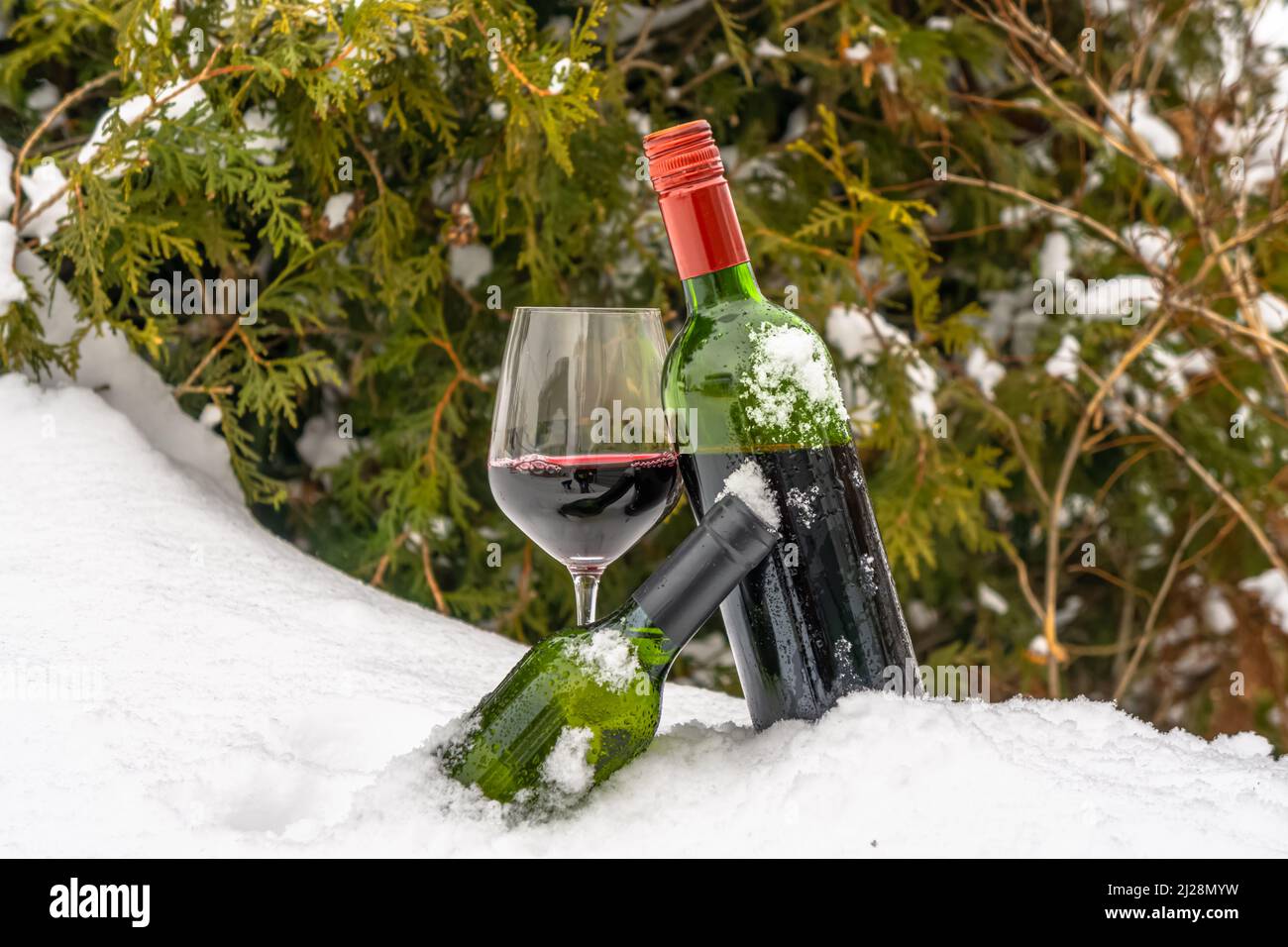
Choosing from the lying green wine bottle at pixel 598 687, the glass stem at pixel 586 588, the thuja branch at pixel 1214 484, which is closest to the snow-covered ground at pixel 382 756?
the lying green wine bottle at pixel 598 687

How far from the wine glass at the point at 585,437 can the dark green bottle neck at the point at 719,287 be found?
0.08m

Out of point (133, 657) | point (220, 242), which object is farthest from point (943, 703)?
point (220, 242)

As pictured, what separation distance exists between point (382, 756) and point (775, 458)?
1.28 feet

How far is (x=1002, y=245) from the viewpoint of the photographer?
2131 mm

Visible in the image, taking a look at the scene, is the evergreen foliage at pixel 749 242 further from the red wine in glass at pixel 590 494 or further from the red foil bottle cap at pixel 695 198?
the red wine in glass at pixel 590 494

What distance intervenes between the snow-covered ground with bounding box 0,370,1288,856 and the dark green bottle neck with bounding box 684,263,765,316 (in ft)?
1.11

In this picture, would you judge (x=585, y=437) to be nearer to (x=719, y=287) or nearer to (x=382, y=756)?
(x=719, y=287)

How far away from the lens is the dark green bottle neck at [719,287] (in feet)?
3.19

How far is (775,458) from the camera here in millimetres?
930

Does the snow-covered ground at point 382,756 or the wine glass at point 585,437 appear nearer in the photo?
the snow-covered ground at point 382,756

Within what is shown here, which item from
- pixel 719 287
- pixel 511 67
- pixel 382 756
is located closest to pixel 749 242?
pixel 511 67

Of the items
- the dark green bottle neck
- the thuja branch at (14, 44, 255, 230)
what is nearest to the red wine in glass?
the dark green bottle neck

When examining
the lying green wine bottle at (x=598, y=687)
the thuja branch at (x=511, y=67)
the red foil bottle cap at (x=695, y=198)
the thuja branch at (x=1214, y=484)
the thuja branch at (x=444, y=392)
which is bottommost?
the thuja branch at (x=1214, y=484)
